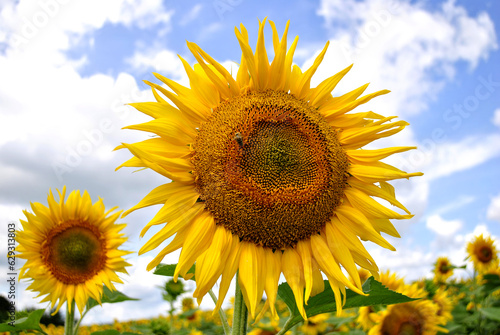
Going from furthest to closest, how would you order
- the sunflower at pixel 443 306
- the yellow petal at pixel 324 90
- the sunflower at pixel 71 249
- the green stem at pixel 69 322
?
the sunflower at pixel 443 306, the sunflower at pixel 71 249, the green stem at pixel 69 322, the yellow petal at pixel 324 90

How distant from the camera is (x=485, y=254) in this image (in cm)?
876

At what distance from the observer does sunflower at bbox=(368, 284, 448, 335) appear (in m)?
4.80

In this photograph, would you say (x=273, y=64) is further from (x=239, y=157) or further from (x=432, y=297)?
(x=432, y=297)

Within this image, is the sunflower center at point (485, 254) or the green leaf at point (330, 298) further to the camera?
the sunflower center at point (485, 254)

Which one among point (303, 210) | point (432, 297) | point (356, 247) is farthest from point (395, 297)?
point (432, 297)

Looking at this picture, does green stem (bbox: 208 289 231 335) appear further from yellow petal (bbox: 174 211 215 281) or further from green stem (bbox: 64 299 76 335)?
green stem (bbox: 64 299 76 335)

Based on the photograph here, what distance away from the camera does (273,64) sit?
255 cm

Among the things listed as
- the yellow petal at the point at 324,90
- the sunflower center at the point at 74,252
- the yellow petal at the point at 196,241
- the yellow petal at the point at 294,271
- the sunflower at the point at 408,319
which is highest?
the yellow petal at the point at 324,90

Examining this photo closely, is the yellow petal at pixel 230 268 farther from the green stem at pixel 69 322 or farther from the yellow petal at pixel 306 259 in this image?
the green stem at pixel 69 322

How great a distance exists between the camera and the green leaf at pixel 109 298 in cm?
475

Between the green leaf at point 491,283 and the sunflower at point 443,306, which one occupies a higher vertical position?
the green leaf at point 491,283

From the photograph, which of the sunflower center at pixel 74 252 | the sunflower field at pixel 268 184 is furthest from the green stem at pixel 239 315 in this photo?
the sunflower center at pixel 74 252

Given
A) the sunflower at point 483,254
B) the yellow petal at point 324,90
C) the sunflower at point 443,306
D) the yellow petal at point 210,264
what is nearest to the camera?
the yellow petal at point 210,264

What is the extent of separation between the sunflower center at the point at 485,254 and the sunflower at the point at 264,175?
7511 millimetres
